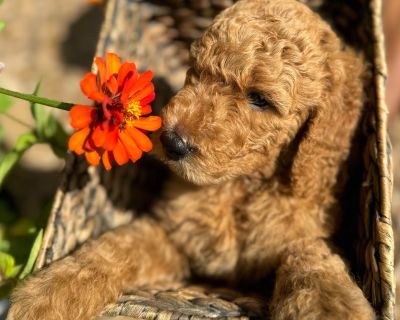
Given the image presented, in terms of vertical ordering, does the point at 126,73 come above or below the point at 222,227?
above

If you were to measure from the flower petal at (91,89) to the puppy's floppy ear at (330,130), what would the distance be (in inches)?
31.7

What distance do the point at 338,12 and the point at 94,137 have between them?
171 centimetres

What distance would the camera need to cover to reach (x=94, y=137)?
1.47 m

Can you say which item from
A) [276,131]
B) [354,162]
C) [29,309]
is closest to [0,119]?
[29,309]

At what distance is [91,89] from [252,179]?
0.86 meters

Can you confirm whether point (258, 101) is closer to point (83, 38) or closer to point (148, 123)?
point (148, 123)

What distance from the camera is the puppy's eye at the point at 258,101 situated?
173 centimetres

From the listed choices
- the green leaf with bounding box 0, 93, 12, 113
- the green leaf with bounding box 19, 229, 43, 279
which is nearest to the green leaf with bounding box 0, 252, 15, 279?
the green leaf with bounding box 19, 229, 43, 279

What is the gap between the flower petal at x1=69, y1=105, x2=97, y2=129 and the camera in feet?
4.73

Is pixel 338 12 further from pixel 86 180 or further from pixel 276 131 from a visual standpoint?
pixel 86 180

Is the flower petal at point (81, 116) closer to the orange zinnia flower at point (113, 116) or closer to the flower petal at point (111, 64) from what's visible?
the orange zinnia flower at point (113, 116)

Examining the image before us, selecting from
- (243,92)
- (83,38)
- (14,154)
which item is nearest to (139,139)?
(243,92)

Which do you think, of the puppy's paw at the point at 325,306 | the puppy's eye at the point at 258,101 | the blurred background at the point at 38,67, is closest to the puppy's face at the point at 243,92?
the puppy's eye at the point at 258,101

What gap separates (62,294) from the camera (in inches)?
66.8
